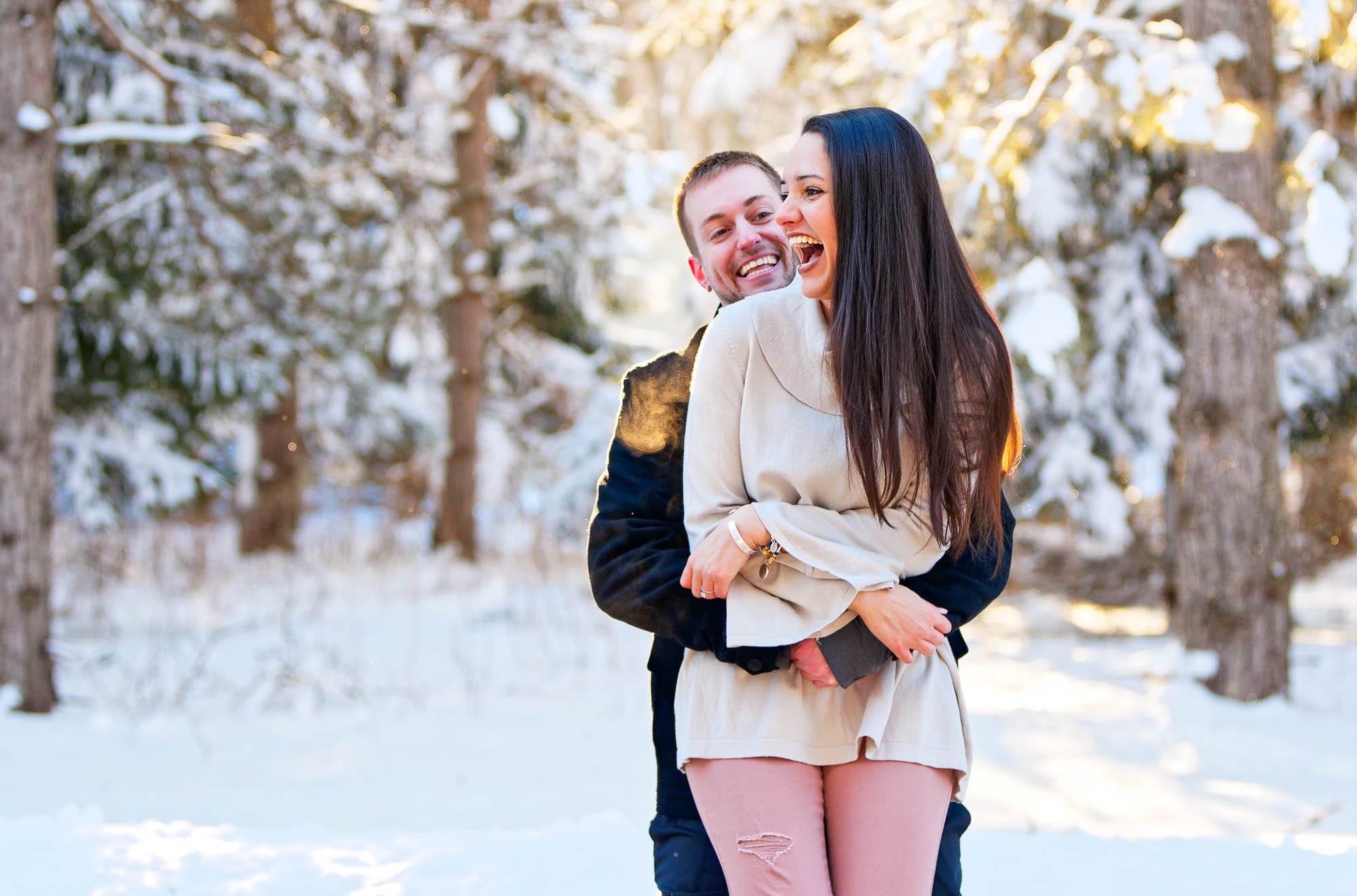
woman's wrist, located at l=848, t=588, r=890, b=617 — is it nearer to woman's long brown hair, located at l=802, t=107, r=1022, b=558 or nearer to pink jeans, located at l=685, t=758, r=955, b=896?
woman's long brown hair, located at l=802, t=107, r=1022, b=558

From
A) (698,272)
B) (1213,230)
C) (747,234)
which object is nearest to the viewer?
(747,234)

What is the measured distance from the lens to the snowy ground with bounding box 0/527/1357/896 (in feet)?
11.7

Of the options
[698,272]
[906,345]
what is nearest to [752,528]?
[906,345]

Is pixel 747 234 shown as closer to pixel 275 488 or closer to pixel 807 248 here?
pixel 807 248

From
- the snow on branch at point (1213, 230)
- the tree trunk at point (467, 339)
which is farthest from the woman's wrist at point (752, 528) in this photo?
the tree trunk at point (467, 339)

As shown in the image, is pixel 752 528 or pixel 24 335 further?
pixel 24 335

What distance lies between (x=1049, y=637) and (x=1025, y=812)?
4525 mm

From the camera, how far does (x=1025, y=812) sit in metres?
5.46

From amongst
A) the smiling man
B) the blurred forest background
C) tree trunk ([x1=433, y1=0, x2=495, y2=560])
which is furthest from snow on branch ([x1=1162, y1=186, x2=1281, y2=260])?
tree trunk ([x1=433, y1=0, x2=495, y2=560])

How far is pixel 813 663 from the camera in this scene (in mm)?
2061

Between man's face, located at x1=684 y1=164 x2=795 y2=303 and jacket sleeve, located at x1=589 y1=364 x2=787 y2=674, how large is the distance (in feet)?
0.91

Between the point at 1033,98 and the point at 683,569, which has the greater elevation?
the point at 1033,98

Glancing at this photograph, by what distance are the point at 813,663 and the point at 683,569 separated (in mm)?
286

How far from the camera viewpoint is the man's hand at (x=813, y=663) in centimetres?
205
